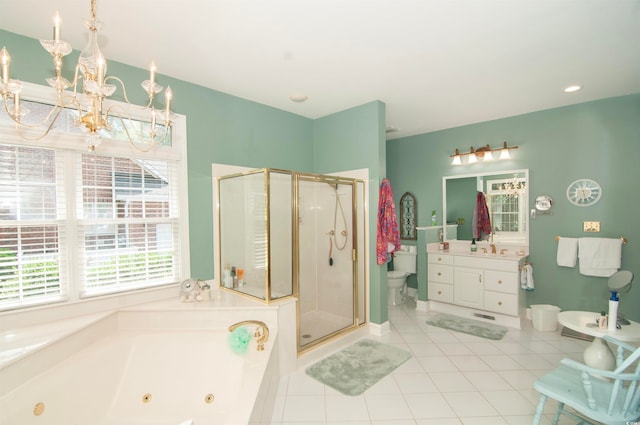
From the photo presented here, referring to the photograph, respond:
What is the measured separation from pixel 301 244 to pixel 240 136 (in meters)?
1.38

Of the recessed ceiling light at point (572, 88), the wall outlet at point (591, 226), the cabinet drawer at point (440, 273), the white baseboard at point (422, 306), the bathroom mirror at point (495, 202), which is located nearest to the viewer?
the recessed ceiling light at point (572, 88)

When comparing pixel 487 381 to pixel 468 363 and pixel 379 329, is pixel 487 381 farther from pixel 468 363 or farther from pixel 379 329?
pixel 379 329

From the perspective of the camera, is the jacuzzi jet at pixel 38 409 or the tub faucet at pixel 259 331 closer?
the jacuzzi jet at pixel 38 409

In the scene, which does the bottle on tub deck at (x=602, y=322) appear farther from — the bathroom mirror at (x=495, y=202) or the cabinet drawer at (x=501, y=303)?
the bathroom mirror at (x=495, y=202)

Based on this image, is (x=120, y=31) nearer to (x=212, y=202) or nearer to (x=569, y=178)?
(x=212, y=202)

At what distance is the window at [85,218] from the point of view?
2.16 meters

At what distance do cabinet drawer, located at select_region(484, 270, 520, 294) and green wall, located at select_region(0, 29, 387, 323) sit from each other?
4.58ft

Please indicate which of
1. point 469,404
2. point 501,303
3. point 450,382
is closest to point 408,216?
point 501,303

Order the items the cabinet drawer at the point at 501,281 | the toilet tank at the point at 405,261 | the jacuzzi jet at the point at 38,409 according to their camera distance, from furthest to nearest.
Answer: the toilet tank at the point at 405,261, the cabinet drawer at the point at 501,281, the jacuzzi jet at the point at 38,409

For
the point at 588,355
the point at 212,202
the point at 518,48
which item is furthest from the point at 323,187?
the point at 588,355

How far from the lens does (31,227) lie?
2.22 metres

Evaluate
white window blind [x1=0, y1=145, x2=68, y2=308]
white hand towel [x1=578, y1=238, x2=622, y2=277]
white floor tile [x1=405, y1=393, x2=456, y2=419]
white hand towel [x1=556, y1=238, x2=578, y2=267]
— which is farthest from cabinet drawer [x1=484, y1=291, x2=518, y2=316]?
white window blind [x1=0, y1=145, x2=68, y2=308]

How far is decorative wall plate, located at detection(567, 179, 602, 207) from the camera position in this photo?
3.47 m

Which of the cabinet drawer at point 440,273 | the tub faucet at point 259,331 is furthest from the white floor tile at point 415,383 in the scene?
the cabinet drawer at point 440,273
